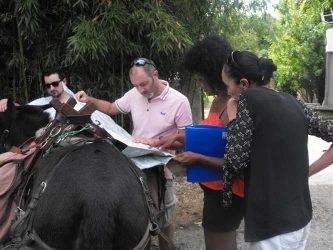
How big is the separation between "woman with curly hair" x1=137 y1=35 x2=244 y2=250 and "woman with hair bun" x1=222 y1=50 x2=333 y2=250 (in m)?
0.36

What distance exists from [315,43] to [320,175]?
12.4 meters

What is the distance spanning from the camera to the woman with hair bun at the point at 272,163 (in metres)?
1.99

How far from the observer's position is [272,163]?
1989 millimetres

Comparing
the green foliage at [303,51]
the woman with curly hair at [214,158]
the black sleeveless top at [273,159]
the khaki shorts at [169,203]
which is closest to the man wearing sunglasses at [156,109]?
the khaki shorts at [169,203]

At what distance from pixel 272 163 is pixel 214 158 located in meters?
0.48

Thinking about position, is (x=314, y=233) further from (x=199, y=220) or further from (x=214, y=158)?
(x=214, y=158)

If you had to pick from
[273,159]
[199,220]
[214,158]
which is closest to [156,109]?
[214,158]

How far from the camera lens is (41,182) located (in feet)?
6.97

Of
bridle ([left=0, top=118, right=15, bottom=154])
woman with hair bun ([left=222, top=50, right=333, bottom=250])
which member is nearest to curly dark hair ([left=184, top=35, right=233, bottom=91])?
woman with hair bun ([left=222, top=50, right=333, bottom=250])

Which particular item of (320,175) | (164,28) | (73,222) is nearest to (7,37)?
(164,28)

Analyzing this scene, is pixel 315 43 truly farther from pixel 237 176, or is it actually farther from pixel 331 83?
pixel 237 176

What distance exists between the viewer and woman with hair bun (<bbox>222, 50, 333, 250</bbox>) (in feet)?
6.52

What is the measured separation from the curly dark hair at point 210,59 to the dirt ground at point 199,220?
2092 millimetres

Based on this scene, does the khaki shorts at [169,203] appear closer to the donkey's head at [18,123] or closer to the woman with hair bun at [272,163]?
the donkey's head at [18,123]
